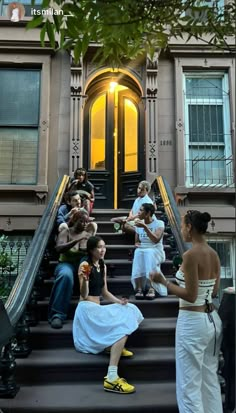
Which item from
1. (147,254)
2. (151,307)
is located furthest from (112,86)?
(151,307)

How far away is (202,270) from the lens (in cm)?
288

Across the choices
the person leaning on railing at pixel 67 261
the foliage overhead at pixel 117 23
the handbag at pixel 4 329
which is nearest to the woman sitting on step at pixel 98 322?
the person leaning on railing at pixel 67 261

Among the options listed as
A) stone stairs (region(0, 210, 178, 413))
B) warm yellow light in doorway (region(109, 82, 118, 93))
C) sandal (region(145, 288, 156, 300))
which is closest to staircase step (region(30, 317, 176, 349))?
stone stairs (region(0, 210, 178, 413))

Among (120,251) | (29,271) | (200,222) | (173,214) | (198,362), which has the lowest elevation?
(198,362)

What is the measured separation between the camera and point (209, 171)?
8.95m

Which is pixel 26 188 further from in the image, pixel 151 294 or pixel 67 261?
pixel 151 294

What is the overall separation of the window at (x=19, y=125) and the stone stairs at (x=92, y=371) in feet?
14.9

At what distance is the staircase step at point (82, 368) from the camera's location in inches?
151

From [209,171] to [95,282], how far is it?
5.52 meters

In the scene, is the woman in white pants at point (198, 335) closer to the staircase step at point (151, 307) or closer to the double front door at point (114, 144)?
the staircase step at point (151, 307)

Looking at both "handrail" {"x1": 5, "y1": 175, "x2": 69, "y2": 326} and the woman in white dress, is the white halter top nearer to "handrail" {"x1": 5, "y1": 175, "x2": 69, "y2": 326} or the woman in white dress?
"handrail" {"x1": 5, "y1": 175, "x2": 69, "y2": 326}

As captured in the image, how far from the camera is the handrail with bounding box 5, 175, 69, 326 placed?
382cm

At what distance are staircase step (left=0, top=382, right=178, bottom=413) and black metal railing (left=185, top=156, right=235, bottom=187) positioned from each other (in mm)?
5799

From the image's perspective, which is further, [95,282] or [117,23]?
[95,282]
